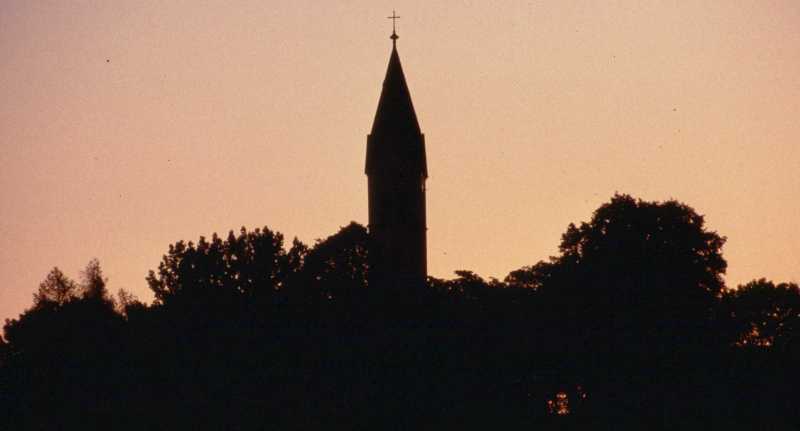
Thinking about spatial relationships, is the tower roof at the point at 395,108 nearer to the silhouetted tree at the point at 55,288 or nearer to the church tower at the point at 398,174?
the church tower at the point at 398,174

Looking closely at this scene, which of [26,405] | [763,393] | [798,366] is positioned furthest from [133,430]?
[798,366]

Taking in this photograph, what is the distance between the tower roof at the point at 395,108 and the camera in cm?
7488

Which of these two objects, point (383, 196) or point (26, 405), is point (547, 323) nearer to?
point (383, 196)

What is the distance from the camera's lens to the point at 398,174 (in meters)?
74.2

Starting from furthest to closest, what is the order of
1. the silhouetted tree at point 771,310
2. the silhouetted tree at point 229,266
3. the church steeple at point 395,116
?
1. the silhouetted tree at point 771,310
2. the church steeple at point 395,116
3. the silhouetted tree at point 229,266

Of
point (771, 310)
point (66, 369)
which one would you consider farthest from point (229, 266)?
point (771, 310)

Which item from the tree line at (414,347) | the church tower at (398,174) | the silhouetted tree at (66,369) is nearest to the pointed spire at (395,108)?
the church tower at (398,174)

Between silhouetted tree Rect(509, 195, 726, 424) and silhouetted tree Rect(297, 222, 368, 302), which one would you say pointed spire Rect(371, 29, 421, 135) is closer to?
silhouetted tree Rect(509, 195, 726, 424)

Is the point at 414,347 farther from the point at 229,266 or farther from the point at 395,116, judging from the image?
the point at 395,116

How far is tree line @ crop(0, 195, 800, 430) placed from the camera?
5138 centimetres

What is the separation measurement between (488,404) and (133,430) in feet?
44.1

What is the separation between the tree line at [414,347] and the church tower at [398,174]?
781cm

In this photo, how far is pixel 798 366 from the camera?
206 ft

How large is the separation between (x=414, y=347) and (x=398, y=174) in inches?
898
